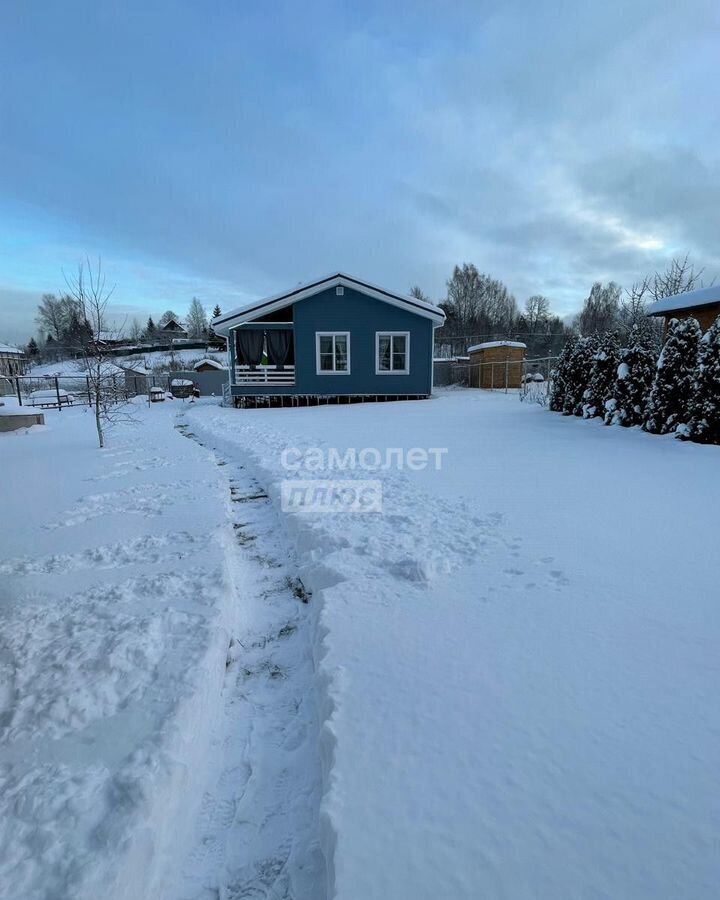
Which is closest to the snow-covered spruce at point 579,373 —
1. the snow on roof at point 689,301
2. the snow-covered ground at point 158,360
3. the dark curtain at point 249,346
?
the snow on roof at point 689,301

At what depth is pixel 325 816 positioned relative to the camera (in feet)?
4.78

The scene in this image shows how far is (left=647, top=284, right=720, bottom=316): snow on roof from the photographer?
1023cm

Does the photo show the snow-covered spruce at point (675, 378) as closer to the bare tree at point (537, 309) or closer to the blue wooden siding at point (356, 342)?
the blue wooden siding at point (356, 342)

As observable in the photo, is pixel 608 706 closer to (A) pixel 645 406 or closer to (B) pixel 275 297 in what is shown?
(A) pixel 645 406

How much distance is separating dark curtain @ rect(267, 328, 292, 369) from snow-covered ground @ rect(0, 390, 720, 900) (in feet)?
41.6

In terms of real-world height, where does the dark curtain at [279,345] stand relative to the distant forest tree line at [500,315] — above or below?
below

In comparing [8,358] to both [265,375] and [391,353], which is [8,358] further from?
[391,353]

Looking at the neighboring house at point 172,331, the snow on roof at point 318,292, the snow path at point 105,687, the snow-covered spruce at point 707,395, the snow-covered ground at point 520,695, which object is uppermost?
the neighboring house at point 172,331

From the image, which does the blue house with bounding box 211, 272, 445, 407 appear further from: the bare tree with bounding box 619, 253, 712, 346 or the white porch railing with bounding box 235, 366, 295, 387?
the bare tree with bounding box 619, 253, 712, 346

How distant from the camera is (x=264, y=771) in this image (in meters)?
1.80

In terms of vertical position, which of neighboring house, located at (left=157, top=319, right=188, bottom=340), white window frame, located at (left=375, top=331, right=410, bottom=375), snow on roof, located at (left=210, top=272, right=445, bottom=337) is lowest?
white window frame, located at (left=375, top=331, right=410, bottom=375)

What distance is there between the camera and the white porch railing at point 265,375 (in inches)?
638

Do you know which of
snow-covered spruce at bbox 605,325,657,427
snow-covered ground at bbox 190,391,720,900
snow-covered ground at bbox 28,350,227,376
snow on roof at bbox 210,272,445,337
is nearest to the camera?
snow-covered ground at bbox 190,391,720,900

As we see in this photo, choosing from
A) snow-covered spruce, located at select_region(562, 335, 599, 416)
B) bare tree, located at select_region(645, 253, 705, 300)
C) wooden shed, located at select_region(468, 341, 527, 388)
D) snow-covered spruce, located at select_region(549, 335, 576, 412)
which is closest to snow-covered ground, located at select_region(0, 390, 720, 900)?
snow-covered spruce, located at select_region(562, 335, 599, 416)
